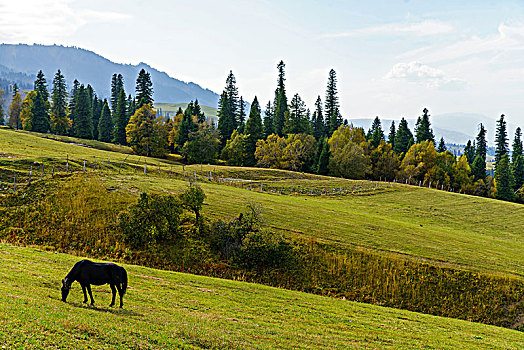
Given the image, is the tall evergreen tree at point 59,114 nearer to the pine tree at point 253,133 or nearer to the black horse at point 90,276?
the pine tree at point 253,133

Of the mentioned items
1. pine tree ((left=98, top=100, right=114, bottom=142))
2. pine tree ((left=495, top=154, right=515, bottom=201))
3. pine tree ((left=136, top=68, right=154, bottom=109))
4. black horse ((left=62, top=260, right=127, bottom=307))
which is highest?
pine tree ((left=136, top=68, right=154, bottom=109))

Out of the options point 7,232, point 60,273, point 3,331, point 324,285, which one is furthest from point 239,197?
point 3,331

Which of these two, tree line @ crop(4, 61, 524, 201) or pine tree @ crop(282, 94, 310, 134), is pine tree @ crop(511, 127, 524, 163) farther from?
pine tree @ crop(282, 94, 310, 134)

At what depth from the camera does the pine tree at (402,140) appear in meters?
108

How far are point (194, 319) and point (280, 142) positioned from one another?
84.4 meters

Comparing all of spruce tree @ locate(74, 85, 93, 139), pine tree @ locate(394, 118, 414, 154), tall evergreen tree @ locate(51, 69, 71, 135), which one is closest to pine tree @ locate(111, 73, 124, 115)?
tall evergreen tree @ locate(51, 69, 71, 135)

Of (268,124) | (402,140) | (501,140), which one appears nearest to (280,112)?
(268,124)

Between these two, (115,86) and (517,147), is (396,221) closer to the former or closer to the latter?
(517,147)

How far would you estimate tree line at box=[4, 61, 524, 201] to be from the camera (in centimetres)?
8962

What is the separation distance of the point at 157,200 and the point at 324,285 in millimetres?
13936

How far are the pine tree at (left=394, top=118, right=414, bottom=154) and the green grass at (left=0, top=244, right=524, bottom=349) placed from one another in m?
94.8

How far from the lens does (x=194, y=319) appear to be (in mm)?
12039

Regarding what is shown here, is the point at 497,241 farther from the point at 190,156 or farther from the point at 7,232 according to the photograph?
the point at 190,156

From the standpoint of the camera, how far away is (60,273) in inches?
594
